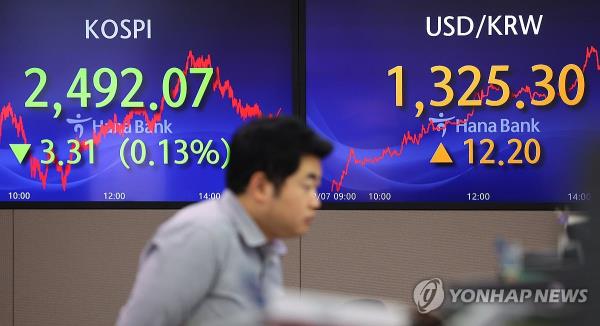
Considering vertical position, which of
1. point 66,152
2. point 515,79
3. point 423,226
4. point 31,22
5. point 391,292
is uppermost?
point 31,22

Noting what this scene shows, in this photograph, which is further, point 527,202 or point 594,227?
point 527,202

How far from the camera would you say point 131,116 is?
14.6 ft

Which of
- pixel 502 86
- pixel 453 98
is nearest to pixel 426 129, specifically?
pixel 453 98

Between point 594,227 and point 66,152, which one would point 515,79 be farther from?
point 594,227

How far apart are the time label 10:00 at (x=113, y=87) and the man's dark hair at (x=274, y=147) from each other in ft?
8.33

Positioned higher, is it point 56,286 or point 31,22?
point 31,22

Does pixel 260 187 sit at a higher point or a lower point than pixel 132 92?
lower

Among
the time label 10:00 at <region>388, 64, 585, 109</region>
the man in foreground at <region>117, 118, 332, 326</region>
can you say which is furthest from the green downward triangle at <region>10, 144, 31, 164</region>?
the man in foreground at <region>117, 118, 332, 326</region>

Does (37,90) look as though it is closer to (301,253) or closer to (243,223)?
(301,253)

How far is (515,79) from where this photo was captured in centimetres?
432

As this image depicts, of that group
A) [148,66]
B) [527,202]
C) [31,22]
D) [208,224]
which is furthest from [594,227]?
[31,22]

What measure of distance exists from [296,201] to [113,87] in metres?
2.73

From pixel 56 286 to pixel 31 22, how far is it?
1240mm

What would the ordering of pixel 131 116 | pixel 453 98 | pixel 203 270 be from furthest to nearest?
pixel 131 116
pixel 453 98
pixel 203 270
